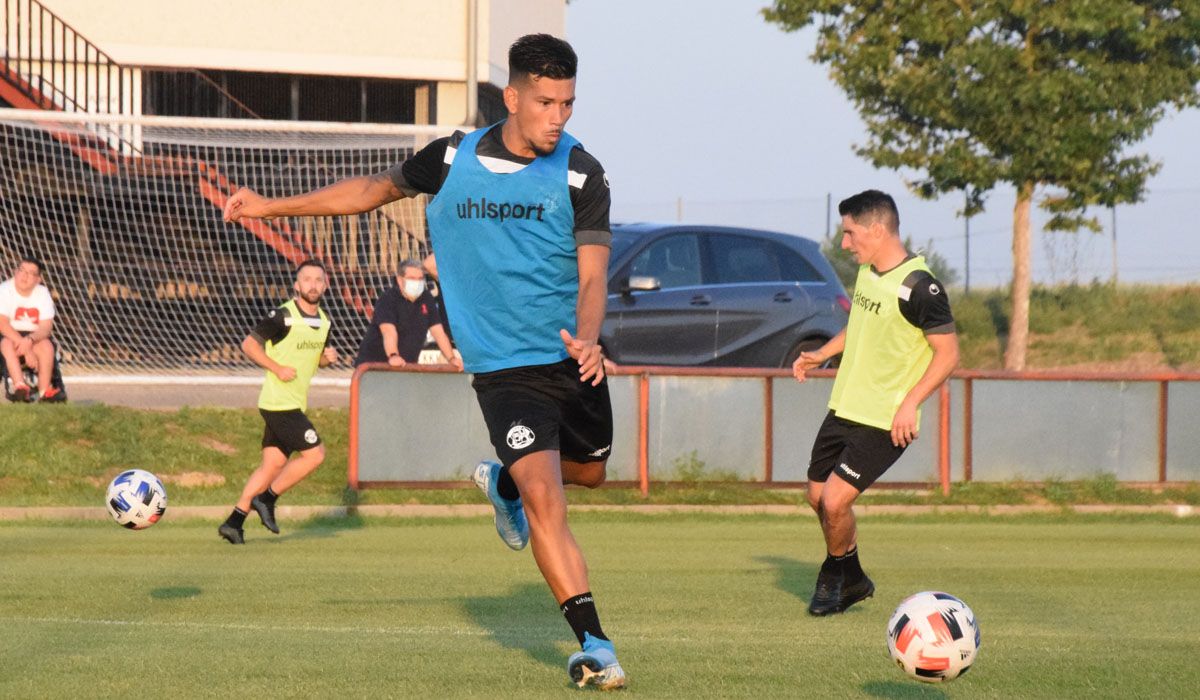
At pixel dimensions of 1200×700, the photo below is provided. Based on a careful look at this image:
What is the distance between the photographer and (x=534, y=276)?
19.7 ft

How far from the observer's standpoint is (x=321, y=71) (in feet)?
89.4

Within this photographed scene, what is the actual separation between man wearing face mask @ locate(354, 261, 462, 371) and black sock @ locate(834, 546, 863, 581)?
22.3 ft

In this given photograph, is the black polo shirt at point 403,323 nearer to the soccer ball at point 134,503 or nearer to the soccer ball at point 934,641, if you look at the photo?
the soccer ball at point 134,503

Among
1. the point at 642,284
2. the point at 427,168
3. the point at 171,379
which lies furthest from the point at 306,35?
the point at 427,168

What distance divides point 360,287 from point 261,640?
521 inches

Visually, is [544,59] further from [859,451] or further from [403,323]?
[403,323]

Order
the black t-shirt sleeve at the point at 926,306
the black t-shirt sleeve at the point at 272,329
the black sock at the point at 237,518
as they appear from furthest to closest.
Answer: the black sock at the point at 237,518
the black t-shirt sleeve at the point at 272,329
the black t-shirt sleeve at the point at 926,306

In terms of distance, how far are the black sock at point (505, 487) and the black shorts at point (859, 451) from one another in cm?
212

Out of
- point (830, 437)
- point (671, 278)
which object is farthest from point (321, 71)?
point (830, 437)

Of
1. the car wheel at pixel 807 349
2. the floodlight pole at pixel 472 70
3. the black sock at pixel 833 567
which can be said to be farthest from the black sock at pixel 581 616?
the floodlight pole at pixel 472 70

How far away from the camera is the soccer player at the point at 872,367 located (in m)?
8.15

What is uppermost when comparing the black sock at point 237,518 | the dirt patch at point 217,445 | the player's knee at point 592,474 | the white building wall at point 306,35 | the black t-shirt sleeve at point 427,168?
the white building wall at point 306,35

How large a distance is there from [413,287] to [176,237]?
720 cm

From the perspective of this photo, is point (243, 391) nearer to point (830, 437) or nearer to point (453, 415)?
point (453, 415)
